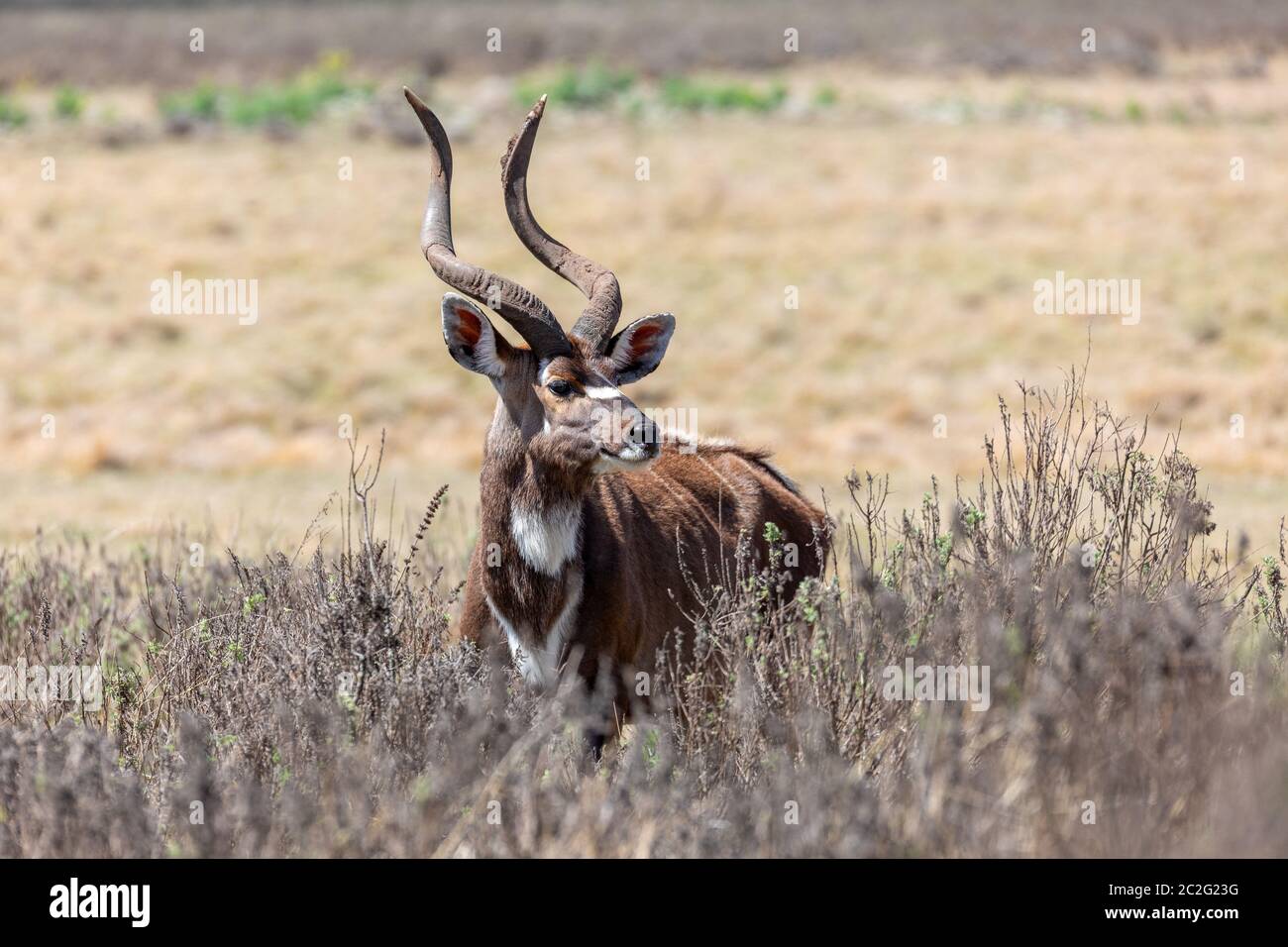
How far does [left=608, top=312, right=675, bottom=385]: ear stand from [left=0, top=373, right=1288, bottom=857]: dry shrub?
124 cm

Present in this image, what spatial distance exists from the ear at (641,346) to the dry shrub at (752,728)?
4.07ft

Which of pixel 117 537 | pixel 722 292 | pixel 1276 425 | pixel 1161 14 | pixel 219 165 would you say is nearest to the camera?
pixel 117 537

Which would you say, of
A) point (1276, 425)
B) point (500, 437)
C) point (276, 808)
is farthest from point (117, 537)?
point (1276, 425)

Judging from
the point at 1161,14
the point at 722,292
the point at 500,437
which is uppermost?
the point at 1161,14

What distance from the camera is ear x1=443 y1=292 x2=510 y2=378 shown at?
7.41 meters

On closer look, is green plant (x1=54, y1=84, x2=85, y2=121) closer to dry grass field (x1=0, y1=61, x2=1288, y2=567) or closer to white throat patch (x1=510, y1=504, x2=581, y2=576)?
dry grass field (x1=0, y1=61, x2=1288, y2=567)

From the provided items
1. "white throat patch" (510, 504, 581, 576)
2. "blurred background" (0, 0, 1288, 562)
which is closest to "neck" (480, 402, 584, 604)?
"white throat patch" (510, 504, 581, 576)

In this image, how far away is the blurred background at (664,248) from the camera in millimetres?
22203

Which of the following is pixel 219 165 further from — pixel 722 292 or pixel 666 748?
pixel 666 748

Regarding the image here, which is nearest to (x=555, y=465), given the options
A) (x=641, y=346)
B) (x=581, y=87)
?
(x=641, y=346)

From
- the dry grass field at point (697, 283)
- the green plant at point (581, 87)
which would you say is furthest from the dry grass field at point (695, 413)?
the green plant at point (581, 87)

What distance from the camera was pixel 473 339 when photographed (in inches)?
298

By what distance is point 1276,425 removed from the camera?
21844 millimetres
